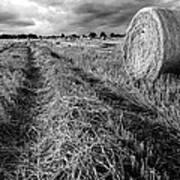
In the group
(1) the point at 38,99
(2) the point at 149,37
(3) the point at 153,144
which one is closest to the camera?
(3) the point at 153,144

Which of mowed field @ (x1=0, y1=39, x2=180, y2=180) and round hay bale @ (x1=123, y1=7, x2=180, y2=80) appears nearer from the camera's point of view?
mowed field @ (x1=0, y1=39, x2=180, y2=180)

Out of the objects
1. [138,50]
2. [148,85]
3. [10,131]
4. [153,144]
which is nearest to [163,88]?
[148,85]

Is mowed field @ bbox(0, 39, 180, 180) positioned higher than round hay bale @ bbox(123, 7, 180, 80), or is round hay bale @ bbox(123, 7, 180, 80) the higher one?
round hay bale @ bbox(123, 7, 180, 80)

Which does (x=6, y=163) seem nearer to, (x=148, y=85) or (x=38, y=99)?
(x=38, y=99)

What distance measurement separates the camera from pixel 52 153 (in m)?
3.33

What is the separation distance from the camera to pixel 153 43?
6.25 m

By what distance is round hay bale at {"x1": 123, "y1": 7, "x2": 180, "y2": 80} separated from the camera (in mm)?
5957

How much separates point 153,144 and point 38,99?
2950 millimetres

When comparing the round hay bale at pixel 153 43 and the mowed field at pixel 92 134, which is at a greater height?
the round hay bale at pixel 153 43

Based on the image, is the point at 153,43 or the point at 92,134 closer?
the point at 92,134

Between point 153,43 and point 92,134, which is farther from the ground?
Answer: point 153,43

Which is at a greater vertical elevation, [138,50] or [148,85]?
[138,50]

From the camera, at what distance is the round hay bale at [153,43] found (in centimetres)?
596

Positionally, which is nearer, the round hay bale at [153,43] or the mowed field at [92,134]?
the mowed field at [92,134]
